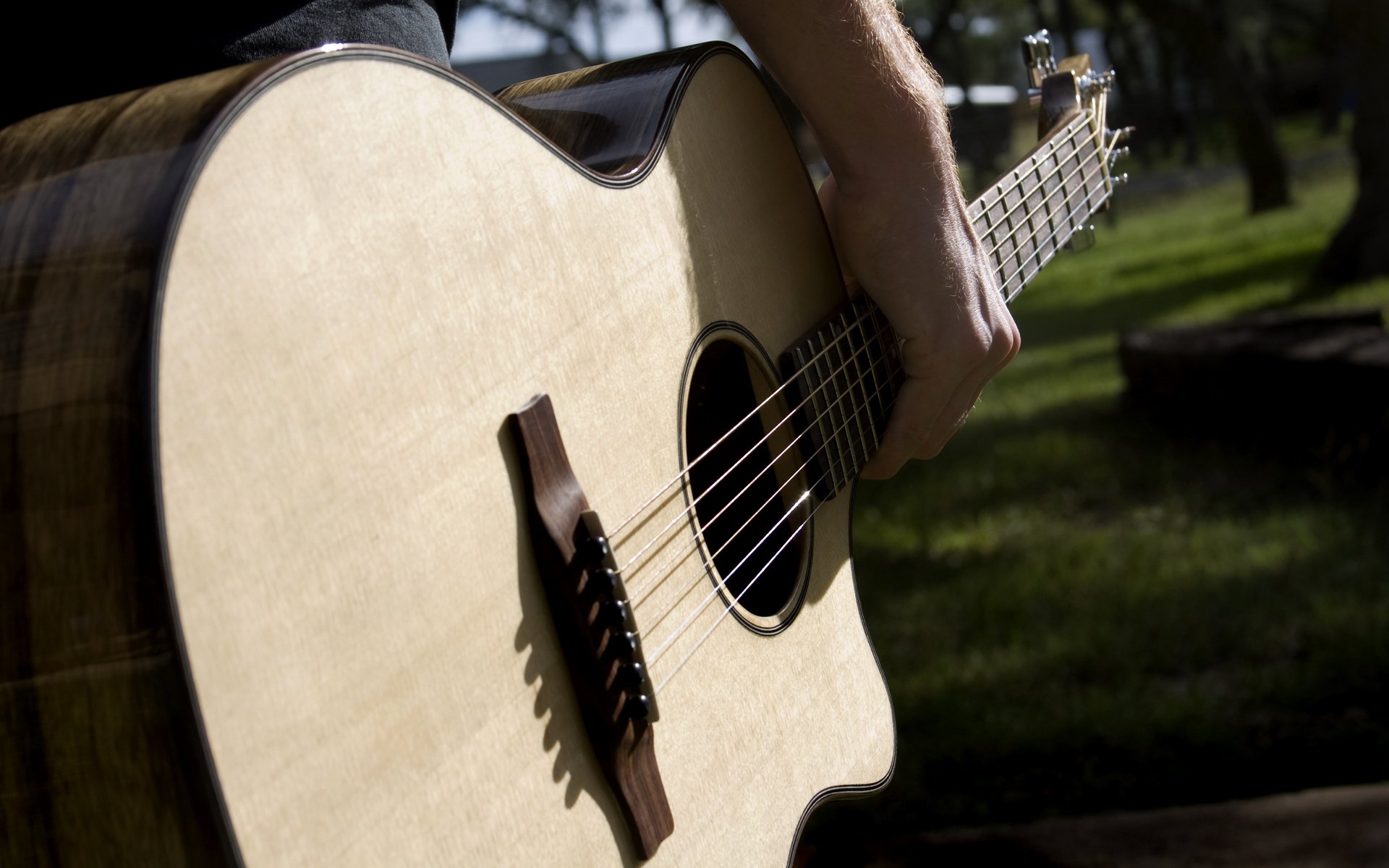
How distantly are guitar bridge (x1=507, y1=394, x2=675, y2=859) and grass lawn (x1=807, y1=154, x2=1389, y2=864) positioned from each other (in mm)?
1192

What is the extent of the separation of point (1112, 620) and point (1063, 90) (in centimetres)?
194

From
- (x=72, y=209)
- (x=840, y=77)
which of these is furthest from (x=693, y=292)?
(x=72, y=209)

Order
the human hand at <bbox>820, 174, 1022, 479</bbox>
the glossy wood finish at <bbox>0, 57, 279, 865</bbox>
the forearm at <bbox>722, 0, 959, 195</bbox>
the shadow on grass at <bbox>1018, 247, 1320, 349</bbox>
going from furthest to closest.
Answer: the shadow on grass at <bbox>1018, 247, 1320, 349</bbox>, the human hand at <bbox>820, 174, 1022, 479</bbox>, the forearm at <bbox>722, 0, 959, 195</bbox>, the glossy wood finish at <bbox>0, 57, 279, 865</bbox>

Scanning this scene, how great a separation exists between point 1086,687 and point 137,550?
299cm

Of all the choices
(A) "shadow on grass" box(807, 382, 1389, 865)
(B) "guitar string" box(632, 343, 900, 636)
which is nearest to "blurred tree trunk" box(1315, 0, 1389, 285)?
(A) "shadow on grass" box(807, 382, 1389, 865)

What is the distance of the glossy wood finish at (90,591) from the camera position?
2.70ft

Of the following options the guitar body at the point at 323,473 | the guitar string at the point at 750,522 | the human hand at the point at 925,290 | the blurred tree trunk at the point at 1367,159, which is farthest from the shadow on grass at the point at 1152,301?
the guitar body at the point at 323,473

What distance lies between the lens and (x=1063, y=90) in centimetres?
233

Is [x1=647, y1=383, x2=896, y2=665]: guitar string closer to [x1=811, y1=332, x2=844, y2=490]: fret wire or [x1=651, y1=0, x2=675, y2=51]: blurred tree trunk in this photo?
[x1=811, y1=332, x2=844, y2=490]: fret wire

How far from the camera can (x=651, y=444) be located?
4.27 feet

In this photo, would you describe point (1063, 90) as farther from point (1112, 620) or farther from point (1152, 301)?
point (1152, 301)

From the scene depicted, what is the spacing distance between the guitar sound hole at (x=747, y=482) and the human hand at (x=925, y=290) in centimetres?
25

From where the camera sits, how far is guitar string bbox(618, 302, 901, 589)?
4.13ft

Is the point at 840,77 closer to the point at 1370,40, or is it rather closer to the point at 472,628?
the point at 472,628
